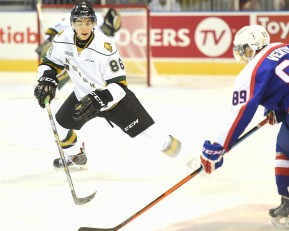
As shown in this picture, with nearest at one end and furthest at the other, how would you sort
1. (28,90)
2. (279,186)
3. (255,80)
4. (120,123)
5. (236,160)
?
1. (255,80)
2. (279,186)
3. (120,123)
4. (236,160)
5. (28,90)

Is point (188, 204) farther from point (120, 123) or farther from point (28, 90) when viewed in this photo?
point (28, 90)

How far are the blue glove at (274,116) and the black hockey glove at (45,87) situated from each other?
1.21 metres

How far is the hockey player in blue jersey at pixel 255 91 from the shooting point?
115 inches

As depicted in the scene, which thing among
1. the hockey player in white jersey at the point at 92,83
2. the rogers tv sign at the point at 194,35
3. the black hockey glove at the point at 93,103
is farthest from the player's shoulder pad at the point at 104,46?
the rogers tv sign at the point at 194,35

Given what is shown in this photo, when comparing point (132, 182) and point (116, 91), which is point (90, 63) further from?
point (132, 182)

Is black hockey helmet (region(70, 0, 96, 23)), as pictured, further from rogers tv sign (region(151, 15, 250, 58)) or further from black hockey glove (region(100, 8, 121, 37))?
rogers tv sign (region(151, 15, 250, 58))

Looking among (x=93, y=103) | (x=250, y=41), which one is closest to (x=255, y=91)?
(x=250, y=41)

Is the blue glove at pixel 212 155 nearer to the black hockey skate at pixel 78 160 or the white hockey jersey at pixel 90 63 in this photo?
the white hockey jersey at pixel 90 63

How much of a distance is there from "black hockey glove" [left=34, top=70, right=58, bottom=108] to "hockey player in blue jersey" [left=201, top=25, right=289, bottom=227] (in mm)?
1218

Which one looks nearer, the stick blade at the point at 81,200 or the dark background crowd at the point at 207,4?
the stick blade at the point at 81,200

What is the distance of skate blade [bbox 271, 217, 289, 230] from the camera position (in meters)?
3.23

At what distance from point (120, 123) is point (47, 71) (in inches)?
18.9

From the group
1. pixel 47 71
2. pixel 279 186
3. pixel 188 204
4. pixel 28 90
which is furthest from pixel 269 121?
pixel 28 90

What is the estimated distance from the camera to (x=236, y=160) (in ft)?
15.3
